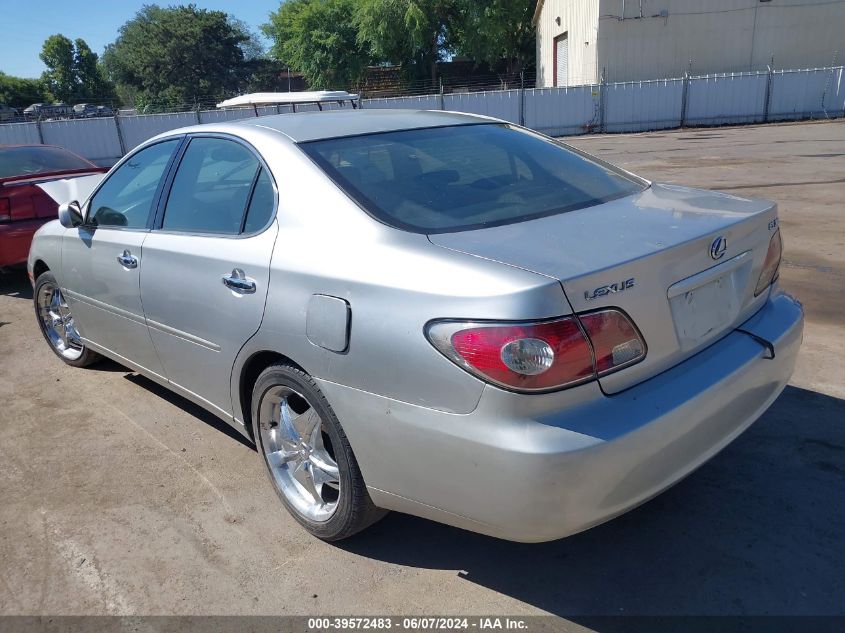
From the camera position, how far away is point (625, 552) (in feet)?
8.82

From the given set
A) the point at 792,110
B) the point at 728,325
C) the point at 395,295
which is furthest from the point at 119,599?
the point at 792,110

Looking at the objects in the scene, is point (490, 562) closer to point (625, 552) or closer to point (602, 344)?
point (625, 552)

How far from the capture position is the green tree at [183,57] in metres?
60.0

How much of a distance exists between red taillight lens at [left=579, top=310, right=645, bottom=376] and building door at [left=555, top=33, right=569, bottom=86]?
32832 mm

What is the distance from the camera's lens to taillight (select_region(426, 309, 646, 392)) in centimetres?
200

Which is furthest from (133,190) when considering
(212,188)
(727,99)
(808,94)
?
(808,94)

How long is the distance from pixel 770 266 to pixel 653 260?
0.94 metres

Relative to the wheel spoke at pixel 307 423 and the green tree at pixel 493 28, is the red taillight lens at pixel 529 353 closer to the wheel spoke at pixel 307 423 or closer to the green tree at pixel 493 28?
the wheel spoke at pixel 307 423

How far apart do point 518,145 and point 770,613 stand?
2216 mm

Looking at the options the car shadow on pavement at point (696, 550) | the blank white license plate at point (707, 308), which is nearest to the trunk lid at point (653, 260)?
the blank white license plate at point (707, 308)

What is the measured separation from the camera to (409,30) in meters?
40.6

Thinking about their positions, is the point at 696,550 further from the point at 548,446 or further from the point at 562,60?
the point at 562,60

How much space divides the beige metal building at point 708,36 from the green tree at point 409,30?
14.4m

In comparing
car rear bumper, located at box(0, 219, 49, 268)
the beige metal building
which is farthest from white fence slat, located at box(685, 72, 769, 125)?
car rear bumper, located at box(0, 219, 49, 268)
